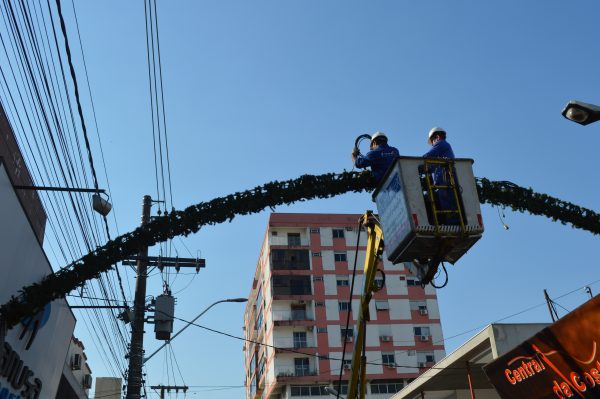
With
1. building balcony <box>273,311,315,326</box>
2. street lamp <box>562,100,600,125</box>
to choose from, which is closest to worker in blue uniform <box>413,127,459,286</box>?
street lamp <box>562,100,600,125</box>

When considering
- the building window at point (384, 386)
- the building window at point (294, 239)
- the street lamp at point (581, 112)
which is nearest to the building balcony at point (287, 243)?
the building window at point (294, 239)

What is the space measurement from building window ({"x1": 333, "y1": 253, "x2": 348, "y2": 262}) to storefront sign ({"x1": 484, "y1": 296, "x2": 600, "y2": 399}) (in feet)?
184

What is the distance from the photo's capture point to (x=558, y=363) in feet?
39.5

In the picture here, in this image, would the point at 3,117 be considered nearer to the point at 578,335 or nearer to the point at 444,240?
the point at 444,240

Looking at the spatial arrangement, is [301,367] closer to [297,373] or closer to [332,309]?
[297,373]

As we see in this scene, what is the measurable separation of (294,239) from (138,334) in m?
54.3

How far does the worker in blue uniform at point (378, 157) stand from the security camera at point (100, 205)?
17.3ft

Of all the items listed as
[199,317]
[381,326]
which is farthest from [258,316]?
[199,317]

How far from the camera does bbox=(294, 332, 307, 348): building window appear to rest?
66.1 metres

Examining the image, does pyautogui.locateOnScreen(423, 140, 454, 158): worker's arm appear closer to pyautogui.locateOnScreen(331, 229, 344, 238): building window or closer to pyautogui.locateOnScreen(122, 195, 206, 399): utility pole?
pyautogui.locateOnScreen(122, 195, 206, 399): utility pole

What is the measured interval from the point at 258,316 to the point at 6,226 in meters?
70.2

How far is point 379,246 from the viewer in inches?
418

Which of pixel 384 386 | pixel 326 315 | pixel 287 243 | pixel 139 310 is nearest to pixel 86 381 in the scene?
pixel 326 315

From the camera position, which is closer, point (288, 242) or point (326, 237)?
point (288, 242)
